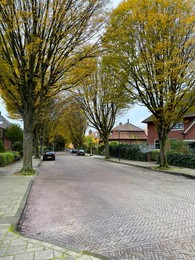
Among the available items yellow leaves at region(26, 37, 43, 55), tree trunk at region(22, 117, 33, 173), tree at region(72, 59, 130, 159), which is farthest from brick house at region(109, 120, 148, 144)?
yellow leaves at region(26, 37, 43, 55)

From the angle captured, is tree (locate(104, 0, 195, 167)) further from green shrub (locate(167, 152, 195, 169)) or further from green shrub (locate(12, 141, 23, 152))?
green shrub (locate(12, 141, 23, 152))

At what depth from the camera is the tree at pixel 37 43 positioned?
13656mm

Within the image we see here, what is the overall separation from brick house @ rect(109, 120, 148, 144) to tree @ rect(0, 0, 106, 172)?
41.4 metres

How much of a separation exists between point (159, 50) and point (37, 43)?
26.0 feet

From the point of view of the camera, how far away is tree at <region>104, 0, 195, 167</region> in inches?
672

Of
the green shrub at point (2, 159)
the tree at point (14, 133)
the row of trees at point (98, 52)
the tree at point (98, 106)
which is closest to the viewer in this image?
the row of trees at point (98, 52)

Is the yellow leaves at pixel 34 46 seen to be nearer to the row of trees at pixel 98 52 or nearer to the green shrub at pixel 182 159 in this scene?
the row of trees at pixel 98 52

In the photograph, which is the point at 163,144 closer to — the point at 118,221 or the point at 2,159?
the point at 2,159

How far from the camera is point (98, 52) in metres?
15.6

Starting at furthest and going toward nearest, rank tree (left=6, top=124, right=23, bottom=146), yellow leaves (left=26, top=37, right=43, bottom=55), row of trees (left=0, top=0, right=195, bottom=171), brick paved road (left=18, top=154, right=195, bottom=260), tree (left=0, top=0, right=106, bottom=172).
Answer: tree (left=6, top=124, right=23, bottom=146) → row of trees (left=0, top=0, right=195, bottom=171) → tree (left=0, top=0, right=106, bottom=172) → yellow leaves (left=26, top=37, right=43, bottom=55) → brick paved road (left=18, top=154, right=195, bottom=260)

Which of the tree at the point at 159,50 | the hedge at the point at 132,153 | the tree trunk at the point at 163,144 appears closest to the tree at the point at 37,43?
the tree at the point at 159,50

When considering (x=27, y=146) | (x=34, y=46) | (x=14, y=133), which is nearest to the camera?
(x=34, y=46)

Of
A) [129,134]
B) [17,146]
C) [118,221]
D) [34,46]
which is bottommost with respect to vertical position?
[118,221]

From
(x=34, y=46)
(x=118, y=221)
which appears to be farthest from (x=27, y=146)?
(x=118, y=221)
